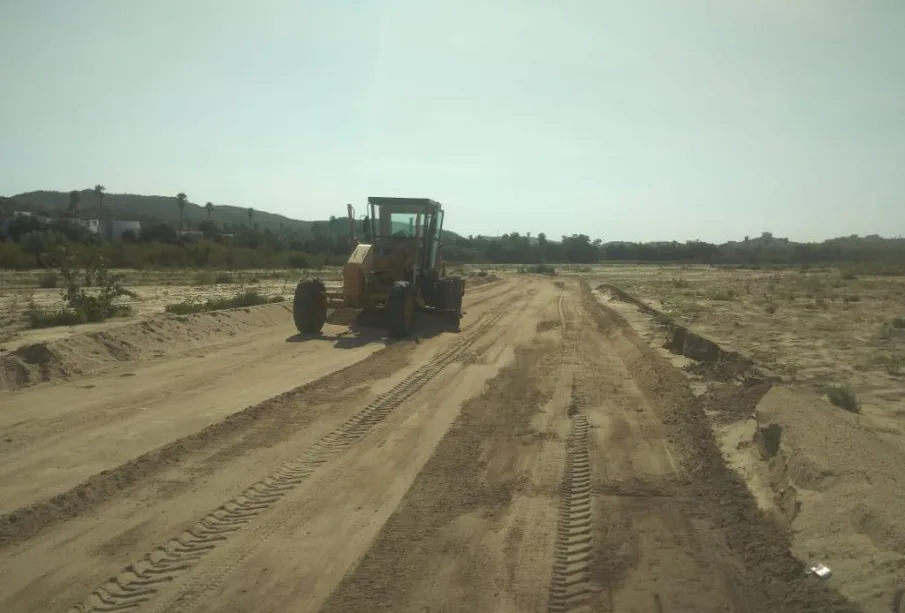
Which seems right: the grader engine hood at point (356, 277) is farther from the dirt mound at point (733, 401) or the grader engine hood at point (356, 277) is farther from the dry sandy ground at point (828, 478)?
the dry sandy ground at point (828, 478)

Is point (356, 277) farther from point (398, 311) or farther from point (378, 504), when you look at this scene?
point (378, 504)

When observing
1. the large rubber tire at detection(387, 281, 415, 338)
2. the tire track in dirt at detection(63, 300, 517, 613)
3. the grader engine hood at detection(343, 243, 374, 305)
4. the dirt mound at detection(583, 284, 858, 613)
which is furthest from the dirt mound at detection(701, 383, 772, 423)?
the grader engine hood at detection(343, 243, 374, 305)

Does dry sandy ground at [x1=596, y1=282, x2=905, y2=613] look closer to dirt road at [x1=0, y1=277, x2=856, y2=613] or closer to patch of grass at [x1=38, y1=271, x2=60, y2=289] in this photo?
dirt road at [x1=0, y1=277, x2=856, y2=613]

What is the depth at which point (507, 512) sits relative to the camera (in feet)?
21.7

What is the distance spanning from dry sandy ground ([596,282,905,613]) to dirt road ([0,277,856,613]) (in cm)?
21

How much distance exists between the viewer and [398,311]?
17953 millimetres

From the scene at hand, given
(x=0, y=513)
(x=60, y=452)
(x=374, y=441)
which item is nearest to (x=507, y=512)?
(x=374, y=441)

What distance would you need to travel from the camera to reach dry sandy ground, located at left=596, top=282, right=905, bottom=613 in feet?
17.1

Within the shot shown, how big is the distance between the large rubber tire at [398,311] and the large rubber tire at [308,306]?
162 centimetres

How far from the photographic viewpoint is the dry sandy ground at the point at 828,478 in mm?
5207

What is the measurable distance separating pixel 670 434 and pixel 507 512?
→ 3368mm

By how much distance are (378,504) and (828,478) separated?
12.4ft

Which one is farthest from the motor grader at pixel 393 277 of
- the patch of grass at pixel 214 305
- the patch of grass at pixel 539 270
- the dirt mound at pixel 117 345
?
the patch of grass at pixel 539 270

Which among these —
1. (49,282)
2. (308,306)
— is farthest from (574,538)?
(49,282)
